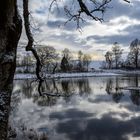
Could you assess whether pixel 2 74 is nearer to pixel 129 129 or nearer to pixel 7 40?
pixel 7 40

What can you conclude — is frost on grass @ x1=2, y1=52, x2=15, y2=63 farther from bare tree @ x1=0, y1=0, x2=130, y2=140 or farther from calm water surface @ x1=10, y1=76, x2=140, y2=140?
calm water surface @ x1=10, y1=76, x2=140, y2=140

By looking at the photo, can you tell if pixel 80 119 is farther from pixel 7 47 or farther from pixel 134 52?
pixel 134 52

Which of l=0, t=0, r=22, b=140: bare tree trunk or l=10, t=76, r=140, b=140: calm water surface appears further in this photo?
l=10, t=76, r=140, b=140: calm water surface

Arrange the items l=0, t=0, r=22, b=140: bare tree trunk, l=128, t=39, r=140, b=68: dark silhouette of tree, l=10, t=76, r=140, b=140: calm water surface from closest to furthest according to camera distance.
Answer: l=0, t=0, r=22, b=140: bare tree trunk, l=10, t=76, r=140, b=140: calm water surface, l=128, t=39, r=140, b=68: dark silhouette of tree

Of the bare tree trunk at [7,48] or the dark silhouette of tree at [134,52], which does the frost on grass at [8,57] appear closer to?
the bare tree trunk at [7,48]

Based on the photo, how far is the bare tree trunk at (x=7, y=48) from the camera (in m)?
4.21

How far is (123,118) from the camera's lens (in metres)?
25.7

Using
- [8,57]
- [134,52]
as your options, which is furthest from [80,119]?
[134,52]

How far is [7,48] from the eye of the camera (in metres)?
4.27

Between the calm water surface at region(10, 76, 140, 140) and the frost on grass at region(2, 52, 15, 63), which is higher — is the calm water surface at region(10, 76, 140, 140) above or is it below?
below

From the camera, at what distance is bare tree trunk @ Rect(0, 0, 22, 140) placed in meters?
4.21

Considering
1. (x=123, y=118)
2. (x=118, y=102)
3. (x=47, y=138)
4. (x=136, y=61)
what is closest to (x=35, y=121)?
(x=47, y=138)

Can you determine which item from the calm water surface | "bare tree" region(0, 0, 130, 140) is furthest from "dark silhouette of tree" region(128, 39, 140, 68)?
"bare tree" region(0, 0, 130, 140)

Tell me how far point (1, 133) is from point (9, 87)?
64 centimetres
